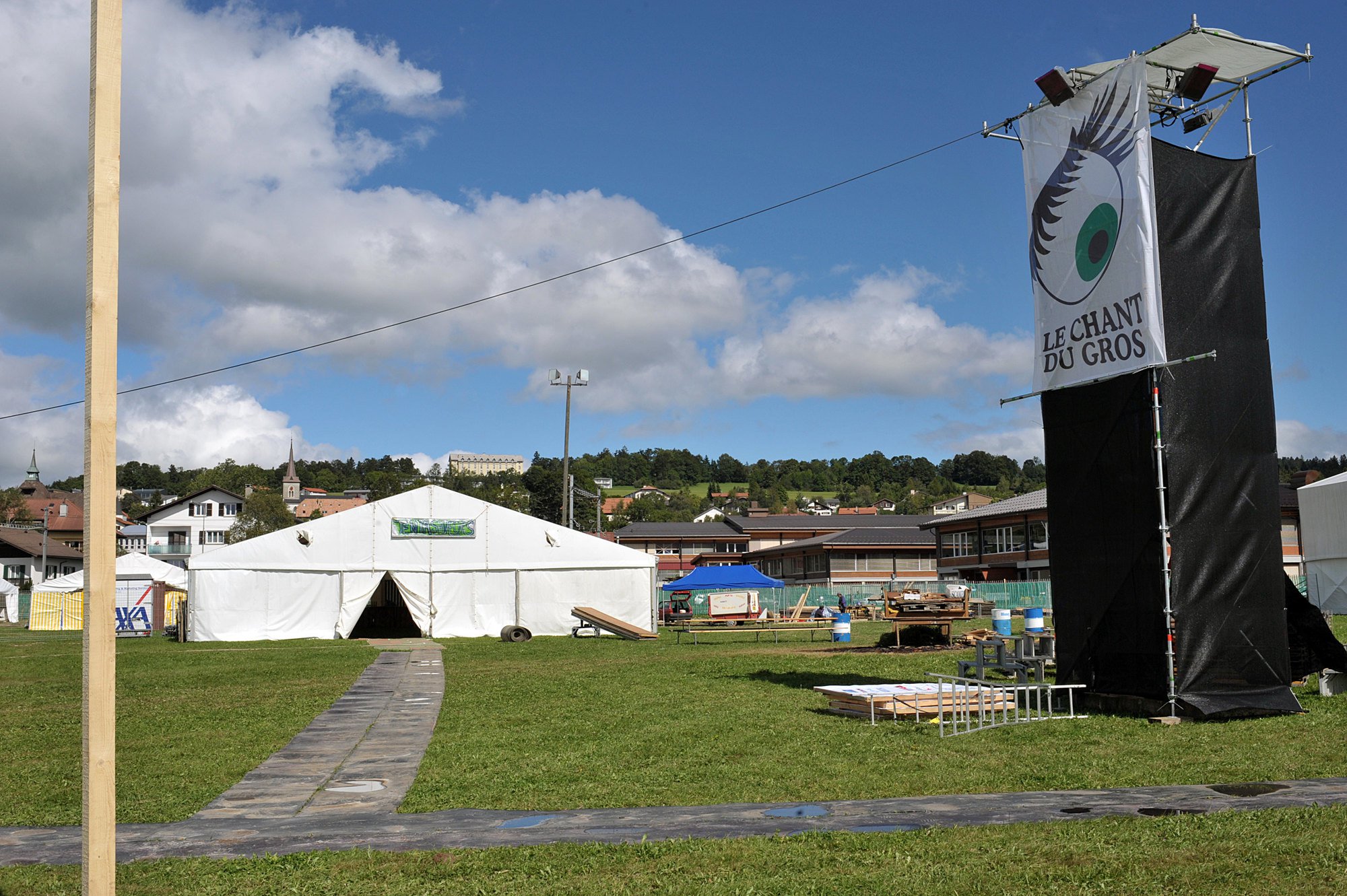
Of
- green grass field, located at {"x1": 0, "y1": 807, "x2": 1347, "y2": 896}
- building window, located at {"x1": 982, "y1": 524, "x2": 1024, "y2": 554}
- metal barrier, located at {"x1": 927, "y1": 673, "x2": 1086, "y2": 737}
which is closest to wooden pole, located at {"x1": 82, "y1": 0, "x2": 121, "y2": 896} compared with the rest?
green grass field, located at {"x1": 0, "y1": 807, "x2": 1347, "y2": 896}

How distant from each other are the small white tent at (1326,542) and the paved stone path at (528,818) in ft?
116

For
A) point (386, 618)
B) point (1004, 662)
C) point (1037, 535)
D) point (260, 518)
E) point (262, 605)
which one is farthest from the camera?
point (260, 518)

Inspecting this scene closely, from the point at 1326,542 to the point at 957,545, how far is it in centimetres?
3146

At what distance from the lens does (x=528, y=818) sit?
736 cm

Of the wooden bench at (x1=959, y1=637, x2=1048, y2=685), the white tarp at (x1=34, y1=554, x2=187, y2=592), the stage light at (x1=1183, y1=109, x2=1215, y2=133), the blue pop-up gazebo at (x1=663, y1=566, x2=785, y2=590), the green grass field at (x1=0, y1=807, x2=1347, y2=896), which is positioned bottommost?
the green grass field at (x1=0, y1=807, x2=1347, y2=896)

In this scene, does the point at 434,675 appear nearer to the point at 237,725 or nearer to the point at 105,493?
the point at 237,725

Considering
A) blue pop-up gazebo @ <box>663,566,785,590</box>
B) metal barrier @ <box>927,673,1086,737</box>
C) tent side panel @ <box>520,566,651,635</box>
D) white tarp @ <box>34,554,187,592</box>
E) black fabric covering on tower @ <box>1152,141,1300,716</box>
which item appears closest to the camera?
metal barrier @ <box>927,673,1086,737</box>

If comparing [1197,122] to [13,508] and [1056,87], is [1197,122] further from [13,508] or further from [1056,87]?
[13,508]

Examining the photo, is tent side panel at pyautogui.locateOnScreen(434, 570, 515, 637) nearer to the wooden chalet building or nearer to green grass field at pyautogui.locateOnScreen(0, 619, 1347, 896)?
green grass field at pyautogui.locateOnScreen(0, 619, 1347, 896)

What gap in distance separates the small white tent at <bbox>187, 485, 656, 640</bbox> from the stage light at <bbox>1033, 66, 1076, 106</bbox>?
79.5 feet

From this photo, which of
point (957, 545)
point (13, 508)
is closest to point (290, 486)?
point (13, 508)

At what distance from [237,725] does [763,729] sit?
624 centimetres

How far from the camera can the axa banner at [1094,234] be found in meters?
12.3

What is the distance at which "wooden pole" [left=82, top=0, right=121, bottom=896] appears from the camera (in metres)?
4.09
